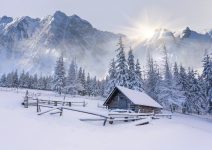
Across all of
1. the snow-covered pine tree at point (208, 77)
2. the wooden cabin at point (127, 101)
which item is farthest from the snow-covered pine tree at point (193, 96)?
the wooden cabin at point (127, 101)

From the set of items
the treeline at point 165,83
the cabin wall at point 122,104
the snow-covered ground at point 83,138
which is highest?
the treeline at point 165,83

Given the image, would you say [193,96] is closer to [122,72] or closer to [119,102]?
[122,72]

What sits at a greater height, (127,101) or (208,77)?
(208,77)

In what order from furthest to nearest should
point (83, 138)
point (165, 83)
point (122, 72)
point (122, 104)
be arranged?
point (165, 83) < point (122, 72) < point (122, 104) < point (83, 138)

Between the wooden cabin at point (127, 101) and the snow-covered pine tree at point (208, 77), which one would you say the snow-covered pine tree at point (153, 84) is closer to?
the snow-covered pine tree at point (208, 77)

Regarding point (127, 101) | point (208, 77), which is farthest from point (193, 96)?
point (127, 101)

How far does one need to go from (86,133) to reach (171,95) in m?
55.6

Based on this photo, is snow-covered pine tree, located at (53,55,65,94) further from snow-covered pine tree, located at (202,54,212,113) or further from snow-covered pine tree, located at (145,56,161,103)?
snow-covered pine tree, located at (202,54,212,113)

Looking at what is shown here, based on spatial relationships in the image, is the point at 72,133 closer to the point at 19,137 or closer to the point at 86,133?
the point at 86,133

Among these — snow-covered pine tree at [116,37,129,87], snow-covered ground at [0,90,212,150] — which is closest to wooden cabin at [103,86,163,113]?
snow-covered pine tree at [116,37,129,87]

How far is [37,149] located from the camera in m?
12.9

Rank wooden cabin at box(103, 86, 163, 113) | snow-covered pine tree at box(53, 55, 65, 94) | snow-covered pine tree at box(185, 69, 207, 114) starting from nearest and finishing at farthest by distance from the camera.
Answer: wooden cabin at box(103, 86, 163, 113) → snow-covered pine tree at box(185, 69, 207, 114) → snow-covered pine tree at box(53, 55, 65, 94)

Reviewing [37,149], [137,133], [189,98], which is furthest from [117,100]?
[189,98]

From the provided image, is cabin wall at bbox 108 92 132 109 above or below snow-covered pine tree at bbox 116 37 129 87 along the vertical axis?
below
